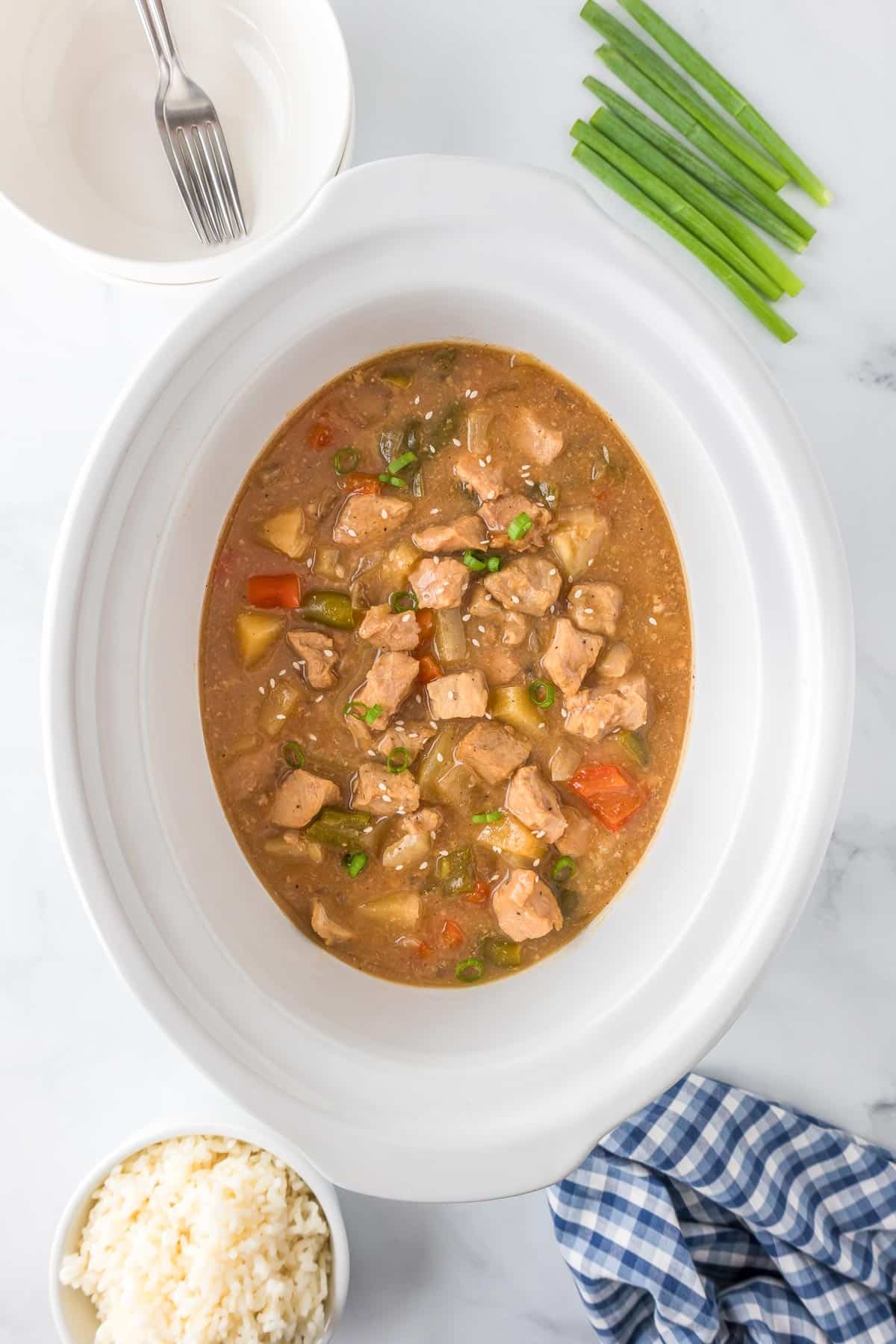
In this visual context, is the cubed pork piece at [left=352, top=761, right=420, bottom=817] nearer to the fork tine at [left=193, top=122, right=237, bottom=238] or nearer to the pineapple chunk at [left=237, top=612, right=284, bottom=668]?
the pineapple chunk at [left=237, top=612, right=284, bottom=668]

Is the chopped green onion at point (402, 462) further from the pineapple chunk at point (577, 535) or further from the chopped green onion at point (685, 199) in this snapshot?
the chopped green onion at point (685, 199)

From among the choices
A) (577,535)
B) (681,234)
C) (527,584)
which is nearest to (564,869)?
(527,584)

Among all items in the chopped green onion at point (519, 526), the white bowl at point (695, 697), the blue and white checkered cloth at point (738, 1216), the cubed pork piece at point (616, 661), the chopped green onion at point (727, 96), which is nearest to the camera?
the white bowl at point (695, 697)

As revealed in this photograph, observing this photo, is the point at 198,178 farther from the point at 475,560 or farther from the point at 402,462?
the point at 475,560

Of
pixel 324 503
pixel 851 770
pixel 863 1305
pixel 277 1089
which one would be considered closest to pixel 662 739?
pixel 851 770

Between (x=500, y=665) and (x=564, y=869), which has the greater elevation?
(x=500, y=665)

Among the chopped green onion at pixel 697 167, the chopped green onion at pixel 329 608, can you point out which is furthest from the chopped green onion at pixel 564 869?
the chopped green onion at pixel 697 167

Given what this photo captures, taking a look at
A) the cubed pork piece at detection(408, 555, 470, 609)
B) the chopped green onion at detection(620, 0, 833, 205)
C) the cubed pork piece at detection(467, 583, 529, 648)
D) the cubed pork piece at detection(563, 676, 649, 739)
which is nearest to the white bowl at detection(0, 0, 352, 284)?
the chopped green onion at detection(620, 0, 833, 205)

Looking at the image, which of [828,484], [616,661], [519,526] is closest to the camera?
[519,526]
